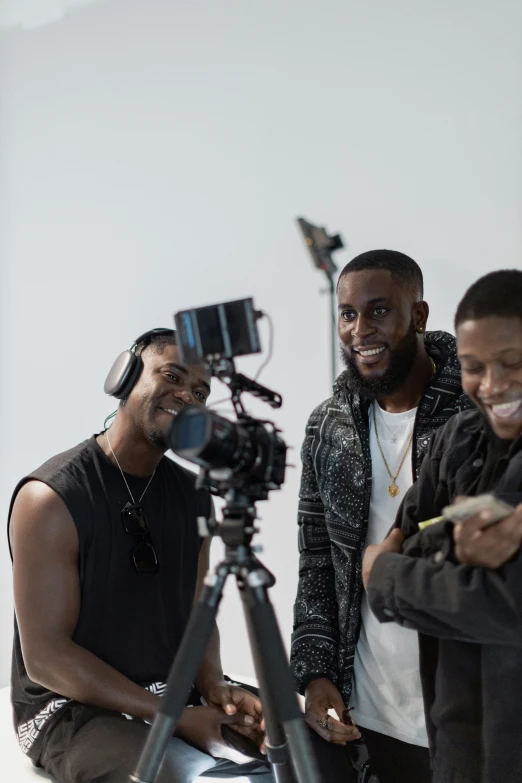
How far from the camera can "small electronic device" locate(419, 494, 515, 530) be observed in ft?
3.09

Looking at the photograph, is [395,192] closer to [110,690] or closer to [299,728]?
[110,690]

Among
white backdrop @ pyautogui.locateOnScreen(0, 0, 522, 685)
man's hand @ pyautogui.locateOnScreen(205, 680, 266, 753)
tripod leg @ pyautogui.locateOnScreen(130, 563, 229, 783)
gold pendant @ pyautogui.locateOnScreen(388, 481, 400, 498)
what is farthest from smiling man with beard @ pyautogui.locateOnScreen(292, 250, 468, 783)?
white backdrop @ pyautogui.locateOnScreen(0, 0, 522, 685)

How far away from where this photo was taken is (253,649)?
1153 mm

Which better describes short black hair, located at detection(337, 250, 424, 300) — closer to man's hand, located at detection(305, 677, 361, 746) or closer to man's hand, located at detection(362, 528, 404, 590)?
man's hand, located at detection(362, 528, 404, 590)

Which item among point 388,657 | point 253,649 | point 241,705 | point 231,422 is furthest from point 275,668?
point 241,705

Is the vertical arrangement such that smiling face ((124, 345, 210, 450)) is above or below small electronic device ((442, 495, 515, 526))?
above

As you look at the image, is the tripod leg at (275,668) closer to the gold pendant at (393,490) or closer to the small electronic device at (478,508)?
the small electronic device at (478,508)

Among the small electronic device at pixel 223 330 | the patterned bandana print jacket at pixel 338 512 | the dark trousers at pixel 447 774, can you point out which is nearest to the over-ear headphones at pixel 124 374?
the patterned bandana print jacket at pixel 338 512

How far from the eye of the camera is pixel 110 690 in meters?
1.64

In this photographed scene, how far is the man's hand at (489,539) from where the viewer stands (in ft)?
3.32

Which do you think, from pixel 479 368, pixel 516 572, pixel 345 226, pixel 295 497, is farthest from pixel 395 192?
pixel 516 572

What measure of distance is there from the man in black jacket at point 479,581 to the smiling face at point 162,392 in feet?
2.53

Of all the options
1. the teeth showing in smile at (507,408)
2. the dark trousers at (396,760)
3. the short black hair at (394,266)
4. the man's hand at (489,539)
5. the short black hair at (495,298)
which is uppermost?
the short black hair at (394,266)

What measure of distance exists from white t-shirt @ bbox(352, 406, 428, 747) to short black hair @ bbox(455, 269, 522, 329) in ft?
1.82
